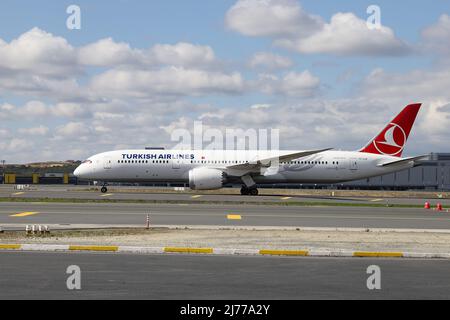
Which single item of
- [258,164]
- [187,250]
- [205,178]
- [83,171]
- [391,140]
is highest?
[391,140]

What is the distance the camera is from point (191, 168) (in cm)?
5362

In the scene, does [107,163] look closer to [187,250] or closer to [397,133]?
[397,133]

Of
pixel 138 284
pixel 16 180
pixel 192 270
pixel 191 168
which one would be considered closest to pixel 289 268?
pixel 192 270

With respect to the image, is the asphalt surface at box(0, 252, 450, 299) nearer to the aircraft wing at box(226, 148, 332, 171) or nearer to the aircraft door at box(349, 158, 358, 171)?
the aircraft wing at box(226, 148, 332, 171)

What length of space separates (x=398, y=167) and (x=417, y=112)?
564 cm

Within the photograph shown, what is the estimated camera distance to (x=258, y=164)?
52.2m

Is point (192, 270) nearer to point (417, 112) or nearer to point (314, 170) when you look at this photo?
point (314, 170)

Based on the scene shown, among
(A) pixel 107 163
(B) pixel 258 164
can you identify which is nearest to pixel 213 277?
(B) pixel 258 164

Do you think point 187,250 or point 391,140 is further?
point 391,140

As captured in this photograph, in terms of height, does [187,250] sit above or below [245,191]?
below

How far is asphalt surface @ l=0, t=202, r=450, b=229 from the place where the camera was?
26.9m

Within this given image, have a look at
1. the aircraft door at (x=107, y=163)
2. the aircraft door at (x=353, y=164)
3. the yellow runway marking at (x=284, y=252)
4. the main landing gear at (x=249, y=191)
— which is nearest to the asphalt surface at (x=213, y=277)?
the yellow runway marking at (x=284, y=252)

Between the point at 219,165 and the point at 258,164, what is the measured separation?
397 cm
